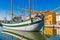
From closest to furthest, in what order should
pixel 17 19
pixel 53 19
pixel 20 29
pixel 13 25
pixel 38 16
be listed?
1. pixel 38 16
2. pixel 20 29
3. pixel 13 25
4. pixel 17 19
5. pixel 53 19

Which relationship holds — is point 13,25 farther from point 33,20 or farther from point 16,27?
point 33,20

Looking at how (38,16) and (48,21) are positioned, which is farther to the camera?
(48,21)

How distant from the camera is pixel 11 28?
4972 centimetres

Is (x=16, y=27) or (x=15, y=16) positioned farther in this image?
(x=15, y=16)

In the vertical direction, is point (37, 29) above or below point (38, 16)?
below

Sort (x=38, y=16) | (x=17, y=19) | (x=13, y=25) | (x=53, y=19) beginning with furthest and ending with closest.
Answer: (x=53, y=19)
(x=17, y=19)
(x=13, y=25)
(x=38, y=16)

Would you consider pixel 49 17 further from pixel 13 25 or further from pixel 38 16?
pixel 38 16

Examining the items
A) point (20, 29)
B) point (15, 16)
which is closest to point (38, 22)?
point (20, 29)

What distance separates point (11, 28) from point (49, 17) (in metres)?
33.0

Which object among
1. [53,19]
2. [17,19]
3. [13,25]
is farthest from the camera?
[53,19]

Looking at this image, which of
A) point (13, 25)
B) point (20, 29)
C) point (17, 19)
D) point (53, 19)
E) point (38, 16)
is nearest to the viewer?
point (38, 16)

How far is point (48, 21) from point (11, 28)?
32823mm

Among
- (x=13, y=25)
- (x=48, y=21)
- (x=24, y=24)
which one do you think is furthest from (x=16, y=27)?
(x=48, y=21)

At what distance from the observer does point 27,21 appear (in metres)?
40.7
